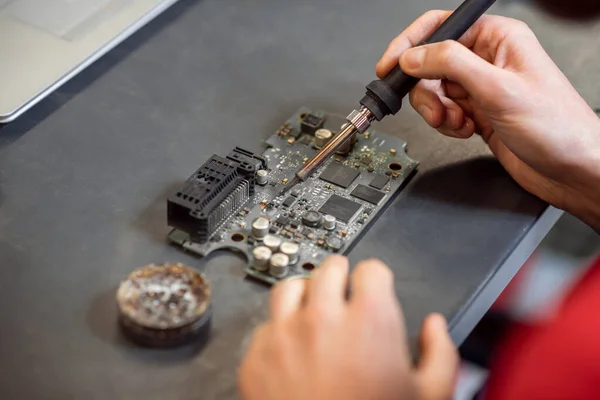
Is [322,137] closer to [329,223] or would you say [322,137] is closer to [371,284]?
[329,223]

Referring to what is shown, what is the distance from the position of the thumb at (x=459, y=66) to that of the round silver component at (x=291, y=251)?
1.05 feet

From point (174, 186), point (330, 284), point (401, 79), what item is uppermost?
point (401, 79)

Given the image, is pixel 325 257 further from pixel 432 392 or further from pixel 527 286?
pixel 527 286

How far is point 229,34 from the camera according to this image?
143 cm

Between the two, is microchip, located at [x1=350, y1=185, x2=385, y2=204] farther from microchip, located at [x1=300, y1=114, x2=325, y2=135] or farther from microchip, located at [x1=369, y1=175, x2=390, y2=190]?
microchip, located at [x1=300, y1=114, x2=325, y2=135]

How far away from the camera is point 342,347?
32.2 inches

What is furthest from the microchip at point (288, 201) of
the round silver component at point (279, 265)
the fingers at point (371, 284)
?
the fingers at point (371, 284)

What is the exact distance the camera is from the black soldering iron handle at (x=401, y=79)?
3.69ft

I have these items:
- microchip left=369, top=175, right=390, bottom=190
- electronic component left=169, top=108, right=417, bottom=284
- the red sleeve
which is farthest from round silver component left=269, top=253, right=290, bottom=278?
the red sleeve

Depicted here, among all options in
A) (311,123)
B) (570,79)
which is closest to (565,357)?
(311,123)

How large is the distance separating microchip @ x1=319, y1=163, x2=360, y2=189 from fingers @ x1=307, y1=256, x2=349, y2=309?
22cm

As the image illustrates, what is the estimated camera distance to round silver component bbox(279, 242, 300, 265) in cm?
99

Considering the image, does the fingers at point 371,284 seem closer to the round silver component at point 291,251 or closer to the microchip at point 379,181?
the round silver component at point 291,251

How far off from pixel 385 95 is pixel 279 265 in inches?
12.3
